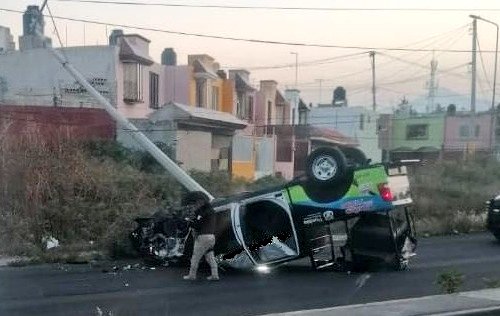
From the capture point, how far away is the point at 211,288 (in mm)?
10039

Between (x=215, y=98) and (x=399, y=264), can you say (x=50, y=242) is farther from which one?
(x=215, y=98)

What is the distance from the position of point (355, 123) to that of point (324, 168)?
169 feet

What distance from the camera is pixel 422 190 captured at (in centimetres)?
2512

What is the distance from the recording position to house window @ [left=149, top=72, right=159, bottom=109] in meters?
33.4

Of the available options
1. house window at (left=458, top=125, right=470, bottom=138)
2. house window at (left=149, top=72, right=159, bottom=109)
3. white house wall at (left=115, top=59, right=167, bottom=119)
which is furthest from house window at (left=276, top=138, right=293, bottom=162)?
house window at (left=458, top=125, right=470, bottom=138)

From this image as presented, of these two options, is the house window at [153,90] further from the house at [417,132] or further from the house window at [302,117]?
the house at [417,132]

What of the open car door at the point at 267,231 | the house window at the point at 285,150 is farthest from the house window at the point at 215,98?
the open car door at the point at 267,231

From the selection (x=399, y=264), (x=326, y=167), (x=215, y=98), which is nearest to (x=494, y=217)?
(x=399, y=264)

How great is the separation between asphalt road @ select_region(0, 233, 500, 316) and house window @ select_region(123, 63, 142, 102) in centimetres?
1884

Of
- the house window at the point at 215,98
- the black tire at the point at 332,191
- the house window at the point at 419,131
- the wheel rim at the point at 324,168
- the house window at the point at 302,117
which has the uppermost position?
the house window at the point at 215,98

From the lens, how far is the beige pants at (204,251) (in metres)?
10.8

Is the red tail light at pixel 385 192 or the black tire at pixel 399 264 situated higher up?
the red tail light at pixel 385 192

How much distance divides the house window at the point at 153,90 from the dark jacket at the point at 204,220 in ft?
75.3

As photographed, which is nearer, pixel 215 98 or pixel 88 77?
pixel 88 77
